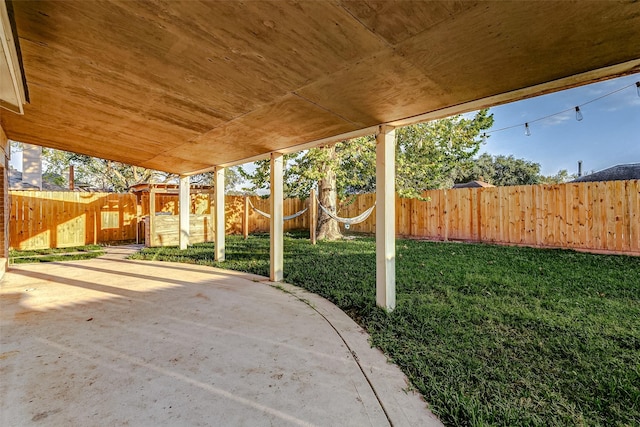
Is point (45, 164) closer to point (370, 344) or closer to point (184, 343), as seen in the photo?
point (184, 343)

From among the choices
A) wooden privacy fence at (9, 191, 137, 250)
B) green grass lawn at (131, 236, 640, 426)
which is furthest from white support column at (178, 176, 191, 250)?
green grass lawn at (131, 236, 640, 426)

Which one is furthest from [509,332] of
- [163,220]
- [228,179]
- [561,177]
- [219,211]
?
[228,179]

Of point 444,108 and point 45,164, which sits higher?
point 45,164

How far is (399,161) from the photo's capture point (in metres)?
6.61

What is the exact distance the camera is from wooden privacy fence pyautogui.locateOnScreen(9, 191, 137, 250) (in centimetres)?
635

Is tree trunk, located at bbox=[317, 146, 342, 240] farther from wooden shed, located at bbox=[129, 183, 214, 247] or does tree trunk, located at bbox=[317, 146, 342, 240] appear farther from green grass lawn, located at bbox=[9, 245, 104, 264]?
green grass lawn, located at bbox=[9, 245, 104, 264]

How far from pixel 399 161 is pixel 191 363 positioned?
19.7 ft

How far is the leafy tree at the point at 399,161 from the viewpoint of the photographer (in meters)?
6.67

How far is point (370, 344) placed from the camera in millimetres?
1938

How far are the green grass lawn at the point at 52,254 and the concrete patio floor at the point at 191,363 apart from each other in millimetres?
2532

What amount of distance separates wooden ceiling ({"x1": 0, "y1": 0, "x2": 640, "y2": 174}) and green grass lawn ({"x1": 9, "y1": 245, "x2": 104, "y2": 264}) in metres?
4.02

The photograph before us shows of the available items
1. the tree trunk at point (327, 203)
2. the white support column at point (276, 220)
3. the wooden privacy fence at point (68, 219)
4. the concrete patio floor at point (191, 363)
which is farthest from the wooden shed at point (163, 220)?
the white support column at point (276, 220)

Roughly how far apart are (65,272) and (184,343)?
359 centimetres

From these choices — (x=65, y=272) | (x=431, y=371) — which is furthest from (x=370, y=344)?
(x=65, y=272)
